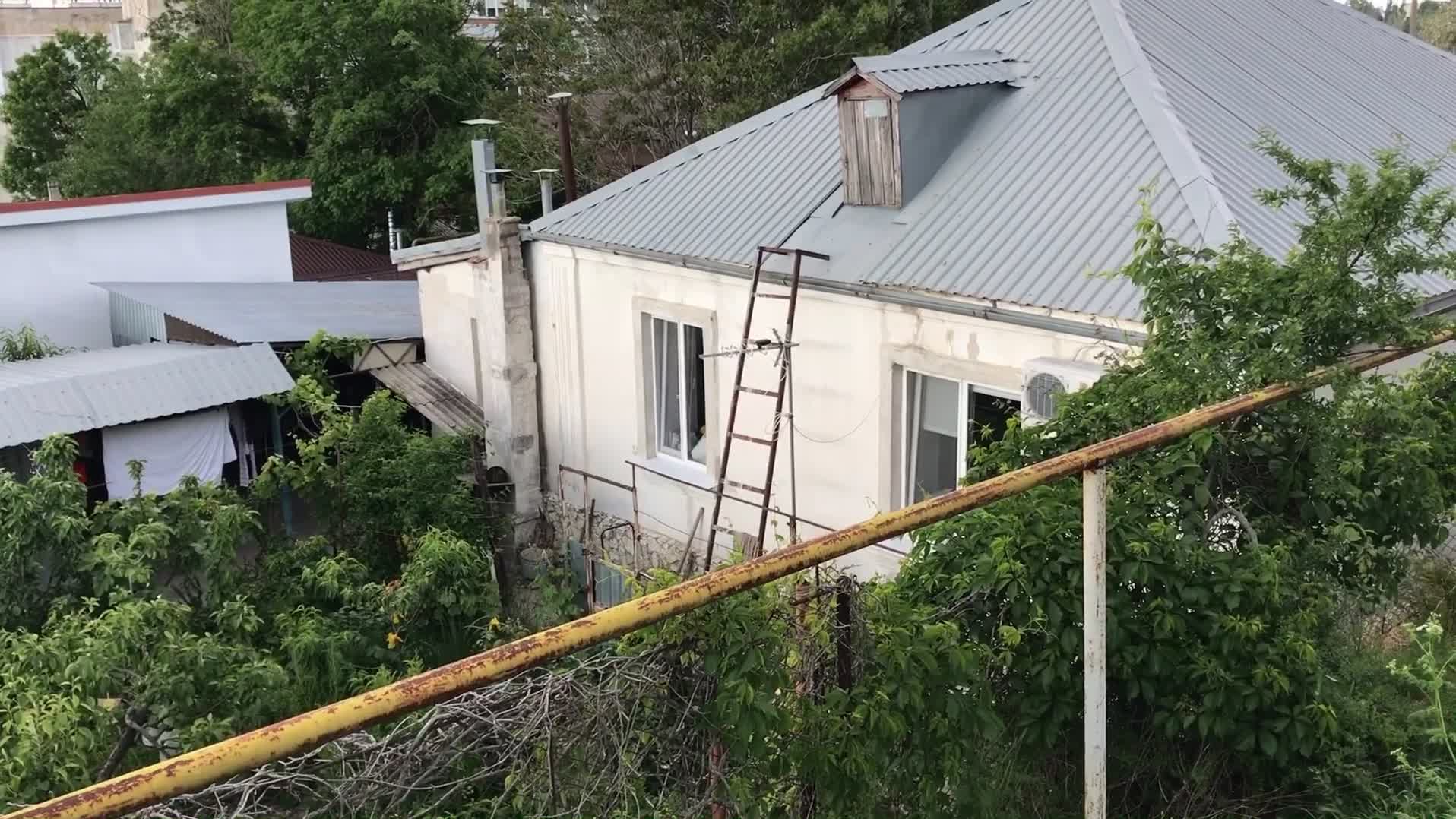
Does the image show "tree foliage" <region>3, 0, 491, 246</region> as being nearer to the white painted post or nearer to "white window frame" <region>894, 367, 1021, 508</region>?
"white window frame" <region>894, 367, 1021, 508</region>

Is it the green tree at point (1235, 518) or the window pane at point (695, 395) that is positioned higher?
the green tree at point (1235, 518)

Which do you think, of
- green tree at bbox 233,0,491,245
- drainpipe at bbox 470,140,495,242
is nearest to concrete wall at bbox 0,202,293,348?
green tree at bbox 233,0,491,245

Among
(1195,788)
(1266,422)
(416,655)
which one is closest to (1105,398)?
(1266,422)

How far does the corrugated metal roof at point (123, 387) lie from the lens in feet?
43.3

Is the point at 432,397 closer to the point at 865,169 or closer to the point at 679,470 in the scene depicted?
the point at 679,470

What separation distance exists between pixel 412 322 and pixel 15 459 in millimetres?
5483

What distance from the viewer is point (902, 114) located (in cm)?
1076

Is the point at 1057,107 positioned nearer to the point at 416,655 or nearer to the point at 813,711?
the point at 416,655

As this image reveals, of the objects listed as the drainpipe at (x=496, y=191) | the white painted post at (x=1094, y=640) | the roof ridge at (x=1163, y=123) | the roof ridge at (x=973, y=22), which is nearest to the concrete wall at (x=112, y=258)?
the drainpipe at (x=496, y=191)

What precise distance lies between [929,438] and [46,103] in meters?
35.9

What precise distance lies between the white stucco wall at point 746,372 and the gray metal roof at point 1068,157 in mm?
365

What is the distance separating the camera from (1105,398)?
209 inches

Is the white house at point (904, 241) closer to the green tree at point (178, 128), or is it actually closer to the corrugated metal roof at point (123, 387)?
the corrugated metal roof at point (123, 387)

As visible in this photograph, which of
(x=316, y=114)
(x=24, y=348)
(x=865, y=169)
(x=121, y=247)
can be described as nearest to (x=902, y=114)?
(x=865, y=169)
